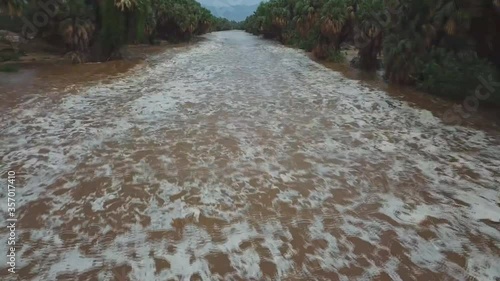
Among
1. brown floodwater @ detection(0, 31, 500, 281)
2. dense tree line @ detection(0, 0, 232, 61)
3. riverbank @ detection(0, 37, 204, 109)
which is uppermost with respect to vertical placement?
dense tree line @ detection(0, 0, 232, 61)

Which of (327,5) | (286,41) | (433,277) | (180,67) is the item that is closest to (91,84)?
(180,67)

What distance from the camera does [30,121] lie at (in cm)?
915

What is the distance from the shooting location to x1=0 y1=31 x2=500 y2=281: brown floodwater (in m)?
4.26

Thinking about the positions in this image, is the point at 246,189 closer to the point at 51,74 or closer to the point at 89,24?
the point at 51,74

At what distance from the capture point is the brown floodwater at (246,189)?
4.26m

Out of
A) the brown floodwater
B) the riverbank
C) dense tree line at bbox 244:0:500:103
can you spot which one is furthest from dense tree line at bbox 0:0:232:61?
dense tree line at bbox 244:0:500:103

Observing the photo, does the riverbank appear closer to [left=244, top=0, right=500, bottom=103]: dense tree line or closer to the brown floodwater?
the brown floodwater

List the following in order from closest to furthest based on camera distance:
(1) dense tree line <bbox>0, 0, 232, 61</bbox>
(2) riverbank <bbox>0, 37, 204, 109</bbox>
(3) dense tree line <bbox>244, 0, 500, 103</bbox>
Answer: (3) dense tree line <bbox>244, 0, 500, 103</bbox> → (2) riverbank <bbox>0, 37, 204, 109</bbox> → (1) dense tree line <bbox>0, 0, 232, 61</bbox>

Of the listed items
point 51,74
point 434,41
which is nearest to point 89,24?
point 51,74

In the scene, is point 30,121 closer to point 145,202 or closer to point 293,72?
point 145,202

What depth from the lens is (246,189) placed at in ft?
19.8

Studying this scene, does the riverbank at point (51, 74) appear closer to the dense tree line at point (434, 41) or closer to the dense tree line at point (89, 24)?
the dense tree line at point (89, 24)

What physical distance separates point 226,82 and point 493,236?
12083 mm

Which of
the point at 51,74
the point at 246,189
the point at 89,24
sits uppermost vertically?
the point at 89,24
